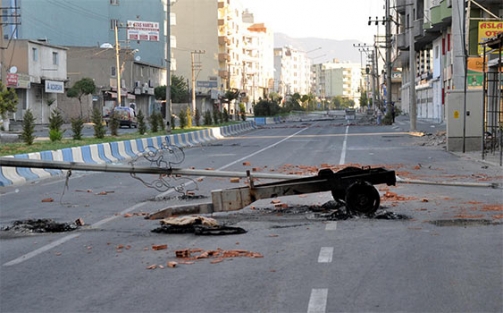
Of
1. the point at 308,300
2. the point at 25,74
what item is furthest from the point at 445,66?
the point at 308,300

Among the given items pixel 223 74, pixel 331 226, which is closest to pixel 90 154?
pixel 331 226

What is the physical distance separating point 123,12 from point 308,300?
4080 inches

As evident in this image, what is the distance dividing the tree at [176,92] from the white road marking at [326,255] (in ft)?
317

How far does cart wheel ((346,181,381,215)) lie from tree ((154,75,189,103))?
9449 cm

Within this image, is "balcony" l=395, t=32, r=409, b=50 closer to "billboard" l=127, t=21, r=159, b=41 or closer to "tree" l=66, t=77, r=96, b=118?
"billboard" l=127, t=21, r=159, b=41

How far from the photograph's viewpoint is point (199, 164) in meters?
25.9

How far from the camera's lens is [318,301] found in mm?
6680

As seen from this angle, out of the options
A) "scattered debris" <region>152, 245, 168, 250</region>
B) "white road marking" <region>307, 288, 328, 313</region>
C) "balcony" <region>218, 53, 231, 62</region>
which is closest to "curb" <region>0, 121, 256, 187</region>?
"scattered debris" <region>152, 245, 168, 250</region>

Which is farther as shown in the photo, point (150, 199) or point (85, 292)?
point (150, 199)

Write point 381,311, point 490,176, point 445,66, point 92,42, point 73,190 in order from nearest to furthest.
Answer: point 381,311 < point 73,190 < point 490,176 < point 445,66 < point 92,42

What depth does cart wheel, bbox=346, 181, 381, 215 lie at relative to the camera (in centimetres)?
1133

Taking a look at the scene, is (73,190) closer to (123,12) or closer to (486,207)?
(486,207)

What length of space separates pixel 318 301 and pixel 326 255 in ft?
6.83

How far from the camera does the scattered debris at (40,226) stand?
36.4 feet
